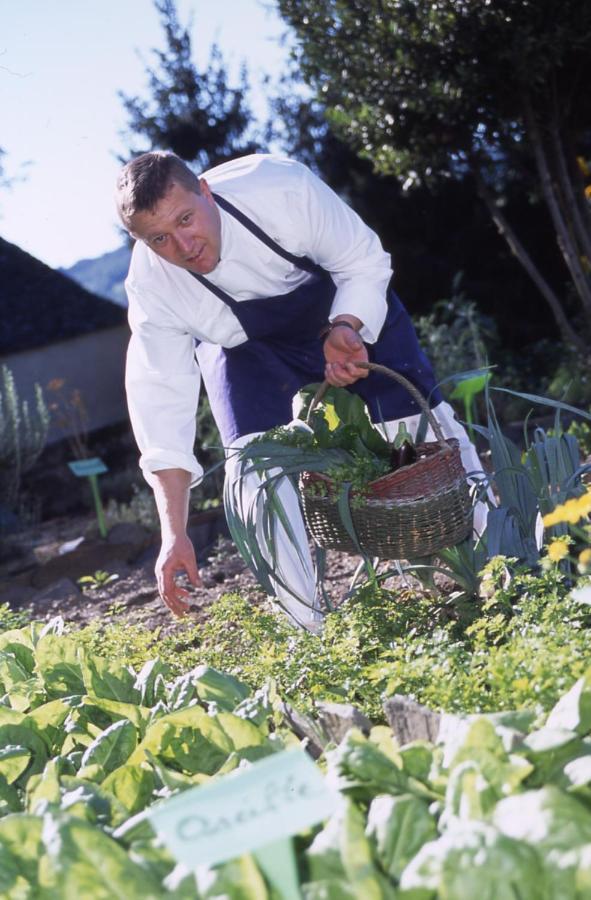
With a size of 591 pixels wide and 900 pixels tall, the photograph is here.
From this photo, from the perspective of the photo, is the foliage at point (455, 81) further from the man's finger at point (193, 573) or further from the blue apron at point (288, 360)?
the man's finger at point (193, 573)

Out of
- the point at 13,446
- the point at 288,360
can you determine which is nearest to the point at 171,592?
the point at 288,360

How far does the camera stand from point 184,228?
266cm

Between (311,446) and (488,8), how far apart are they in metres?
5.22

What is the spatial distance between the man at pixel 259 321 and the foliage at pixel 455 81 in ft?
14.3

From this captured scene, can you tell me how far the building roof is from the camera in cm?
1150

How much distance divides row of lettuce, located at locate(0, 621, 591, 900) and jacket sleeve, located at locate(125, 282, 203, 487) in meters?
1.02

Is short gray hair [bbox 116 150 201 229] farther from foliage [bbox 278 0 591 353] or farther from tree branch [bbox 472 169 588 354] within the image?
tree branch [bbox 472 169 588 354]

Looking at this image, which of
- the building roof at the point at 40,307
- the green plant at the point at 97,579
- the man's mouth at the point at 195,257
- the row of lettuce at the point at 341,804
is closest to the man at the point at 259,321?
the man's mouth at the point at 195,257

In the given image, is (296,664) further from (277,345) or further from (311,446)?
(277,345)

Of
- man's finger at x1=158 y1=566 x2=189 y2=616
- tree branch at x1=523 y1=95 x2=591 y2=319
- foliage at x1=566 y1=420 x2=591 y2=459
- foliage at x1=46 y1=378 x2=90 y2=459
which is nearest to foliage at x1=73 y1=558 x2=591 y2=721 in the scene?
man's finger at x1=158 y1=566 x2=189 y2=616

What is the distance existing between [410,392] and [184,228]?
74cm

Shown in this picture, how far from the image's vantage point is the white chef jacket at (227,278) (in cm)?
292

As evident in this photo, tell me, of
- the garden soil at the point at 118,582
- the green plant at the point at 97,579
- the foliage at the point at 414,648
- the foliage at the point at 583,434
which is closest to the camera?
the foliage at the point at 414,648

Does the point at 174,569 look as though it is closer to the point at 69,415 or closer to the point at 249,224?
the point at 249,224
